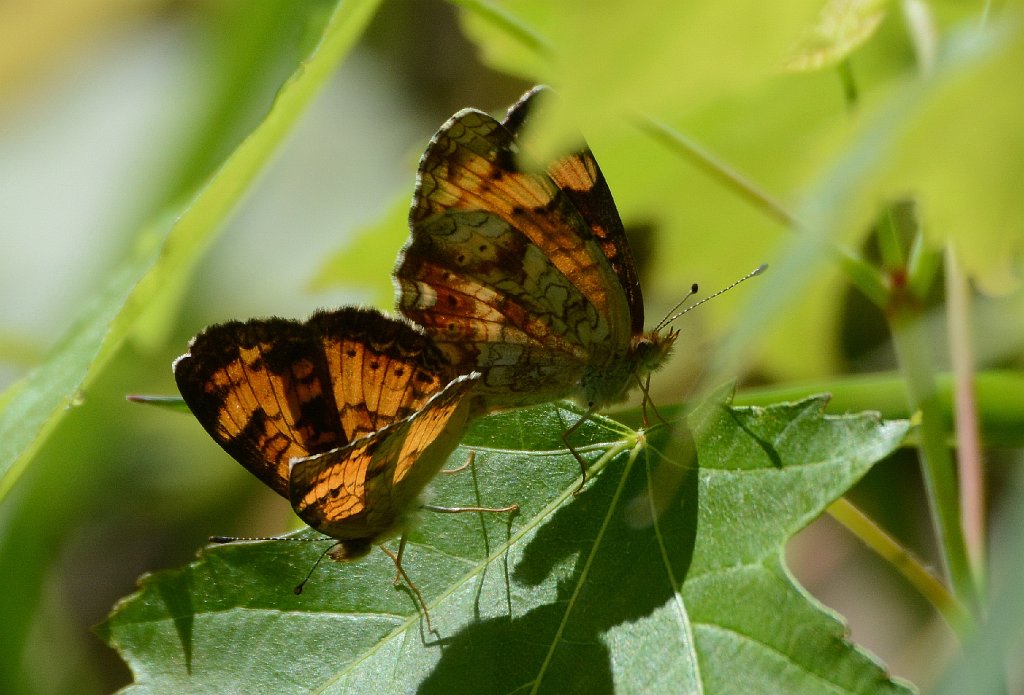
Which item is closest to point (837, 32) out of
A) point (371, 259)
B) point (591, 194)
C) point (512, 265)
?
point (591, 194)

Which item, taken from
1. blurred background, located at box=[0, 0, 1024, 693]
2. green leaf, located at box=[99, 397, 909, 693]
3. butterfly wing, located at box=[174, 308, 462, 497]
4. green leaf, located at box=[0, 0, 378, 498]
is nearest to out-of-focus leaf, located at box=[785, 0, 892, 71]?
blurred background, located at box=[0, 0, 1024, 693]

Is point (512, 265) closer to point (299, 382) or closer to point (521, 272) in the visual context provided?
point (521, 272)

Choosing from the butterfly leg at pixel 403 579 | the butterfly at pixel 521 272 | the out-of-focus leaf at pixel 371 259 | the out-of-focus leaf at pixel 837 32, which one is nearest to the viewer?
the out-of-focus leaf at pixel 837 32

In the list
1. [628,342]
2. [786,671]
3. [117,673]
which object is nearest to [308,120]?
[117,673]

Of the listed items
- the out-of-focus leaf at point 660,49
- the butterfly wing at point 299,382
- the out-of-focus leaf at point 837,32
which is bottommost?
the butterfly wing at point 299,382

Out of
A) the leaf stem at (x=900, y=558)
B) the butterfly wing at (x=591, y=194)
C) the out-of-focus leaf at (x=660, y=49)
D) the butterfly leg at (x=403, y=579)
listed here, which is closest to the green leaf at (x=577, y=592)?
the butterfly leg at (x=403, y=579)

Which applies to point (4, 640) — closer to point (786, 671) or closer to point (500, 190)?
point (500, 190)

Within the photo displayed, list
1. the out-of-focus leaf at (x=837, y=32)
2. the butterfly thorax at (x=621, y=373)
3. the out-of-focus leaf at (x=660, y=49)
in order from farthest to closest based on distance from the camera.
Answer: the butterfly thorax at (x=621, y=373)
the out-of-focus leaf at (x=837, y=32)
the out-of-focus leaf at (x=660, y=49)

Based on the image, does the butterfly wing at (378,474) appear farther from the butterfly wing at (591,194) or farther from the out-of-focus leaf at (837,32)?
the out-of-focus leaf at (837,32)
